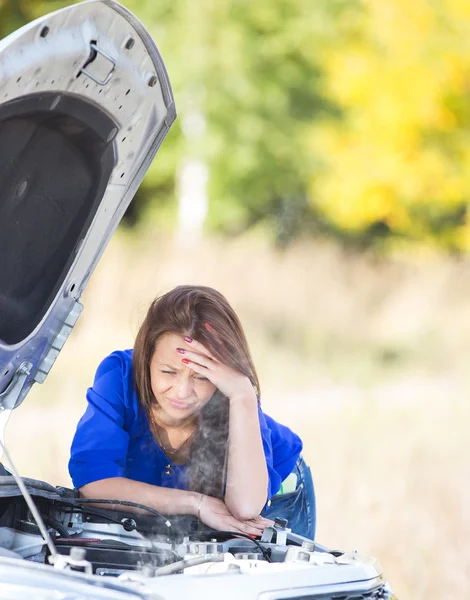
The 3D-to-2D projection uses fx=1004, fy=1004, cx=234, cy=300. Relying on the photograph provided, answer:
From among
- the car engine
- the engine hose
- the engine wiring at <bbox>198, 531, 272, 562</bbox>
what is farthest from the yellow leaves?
the engine hose

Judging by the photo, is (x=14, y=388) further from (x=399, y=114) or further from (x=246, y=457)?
(x=399, y=114)

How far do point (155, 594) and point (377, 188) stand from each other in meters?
14.0

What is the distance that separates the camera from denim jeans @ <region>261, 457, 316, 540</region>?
11.8 feet

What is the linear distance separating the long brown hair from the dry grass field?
0.98 ft

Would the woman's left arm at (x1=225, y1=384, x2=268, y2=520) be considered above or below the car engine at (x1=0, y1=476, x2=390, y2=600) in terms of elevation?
above

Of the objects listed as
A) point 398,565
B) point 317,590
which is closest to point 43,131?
point 317,590

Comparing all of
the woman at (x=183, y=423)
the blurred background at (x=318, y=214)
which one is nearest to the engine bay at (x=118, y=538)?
the woman at (x=183, y=423)

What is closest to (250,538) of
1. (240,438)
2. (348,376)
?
(240,438)

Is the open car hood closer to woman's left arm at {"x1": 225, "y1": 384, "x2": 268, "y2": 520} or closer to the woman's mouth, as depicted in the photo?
the woman's mouth

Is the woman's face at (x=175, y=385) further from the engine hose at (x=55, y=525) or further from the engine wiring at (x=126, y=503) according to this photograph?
the engine hose at (x=55, y=525)

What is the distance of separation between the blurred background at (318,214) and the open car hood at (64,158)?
19.1 feet

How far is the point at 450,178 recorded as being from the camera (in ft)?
50.4

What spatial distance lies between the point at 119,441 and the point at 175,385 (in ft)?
0.84

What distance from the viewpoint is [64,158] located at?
9.30 ft
